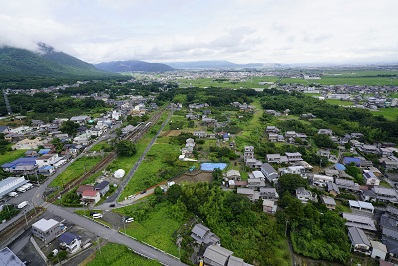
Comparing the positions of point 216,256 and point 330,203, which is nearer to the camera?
point 216,256

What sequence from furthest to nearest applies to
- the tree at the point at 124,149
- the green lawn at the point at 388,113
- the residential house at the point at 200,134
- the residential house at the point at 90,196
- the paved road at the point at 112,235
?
the green lawn at the point at 388,113 < the residential house at the point at 200,134 < the tree at the point at 124,149 < the residential house at the point at 90,196 < the paved road at the point at 112,235

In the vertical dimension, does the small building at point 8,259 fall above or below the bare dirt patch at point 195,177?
above

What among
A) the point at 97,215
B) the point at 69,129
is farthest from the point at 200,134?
the point at 69,129

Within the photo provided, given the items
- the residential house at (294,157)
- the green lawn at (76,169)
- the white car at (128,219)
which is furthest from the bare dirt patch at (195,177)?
the green lawn at (76,169)

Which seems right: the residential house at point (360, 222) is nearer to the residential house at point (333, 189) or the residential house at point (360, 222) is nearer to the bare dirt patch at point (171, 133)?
the residential house at point (333, 189)

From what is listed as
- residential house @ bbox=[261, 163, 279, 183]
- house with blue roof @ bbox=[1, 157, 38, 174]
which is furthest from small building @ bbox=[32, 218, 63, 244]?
residential house @ bbox=[261, 163, 279, 183]

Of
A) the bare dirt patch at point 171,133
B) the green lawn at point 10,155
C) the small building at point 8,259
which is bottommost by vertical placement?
the green lawn at point 10,155

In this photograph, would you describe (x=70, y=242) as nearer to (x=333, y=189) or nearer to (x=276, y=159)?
(x=333, y=189)
